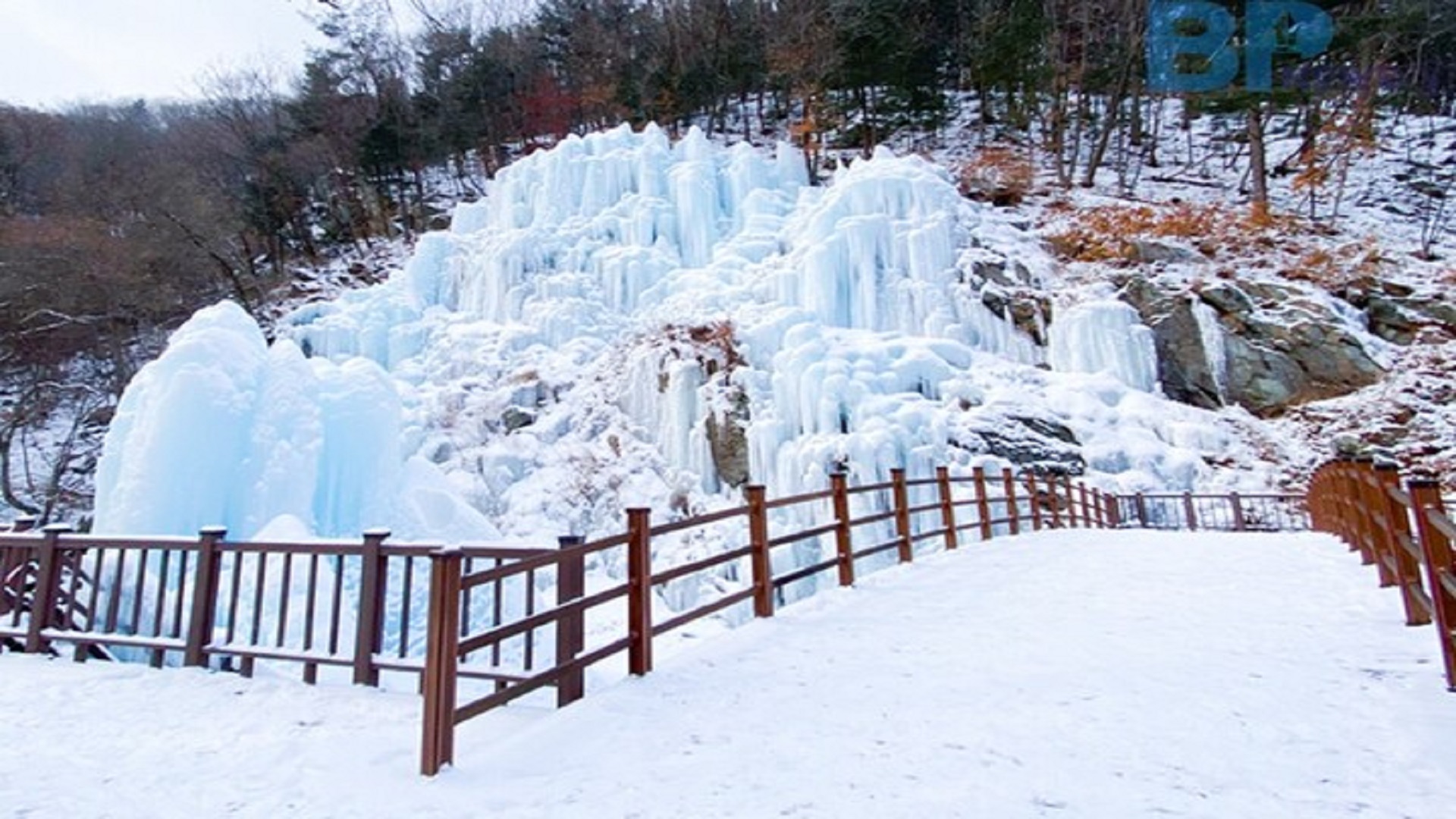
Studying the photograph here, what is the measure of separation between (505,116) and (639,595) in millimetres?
36329

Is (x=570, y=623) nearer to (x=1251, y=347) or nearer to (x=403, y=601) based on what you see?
(x=403, y=601)

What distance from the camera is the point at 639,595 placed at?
4.41m

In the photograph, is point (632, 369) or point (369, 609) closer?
point (369, 609)

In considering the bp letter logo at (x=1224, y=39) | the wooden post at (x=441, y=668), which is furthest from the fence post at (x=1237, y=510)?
the bp letter logo at (x=1224, y=39)

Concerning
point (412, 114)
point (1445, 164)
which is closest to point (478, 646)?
point (1445, 164)

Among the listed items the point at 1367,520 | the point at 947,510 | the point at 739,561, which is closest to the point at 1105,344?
the point at 739,561

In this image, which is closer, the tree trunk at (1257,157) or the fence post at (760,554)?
the fence post at (760,554)

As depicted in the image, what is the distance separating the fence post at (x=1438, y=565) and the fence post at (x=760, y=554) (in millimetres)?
3702

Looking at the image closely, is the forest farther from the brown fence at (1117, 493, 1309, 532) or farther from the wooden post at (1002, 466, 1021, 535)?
the wooden post at (1002, 466, 1021, 535)

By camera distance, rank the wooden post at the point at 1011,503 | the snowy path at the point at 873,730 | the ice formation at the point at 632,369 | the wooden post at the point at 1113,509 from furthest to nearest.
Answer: the wooden post at the point at 1113,509 → the wooden post at the point at 1011,503 → the ice formation at the point at 632,369 → the snowy path at the point at 873,730

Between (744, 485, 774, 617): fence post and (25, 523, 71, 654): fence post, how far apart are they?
5.50m

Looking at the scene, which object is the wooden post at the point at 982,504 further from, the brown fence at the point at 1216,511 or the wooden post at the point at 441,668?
the wooden post at the point at 441,668

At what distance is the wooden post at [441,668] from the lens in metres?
3.08

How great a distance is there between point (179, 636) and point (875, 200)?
1811 centimetres
